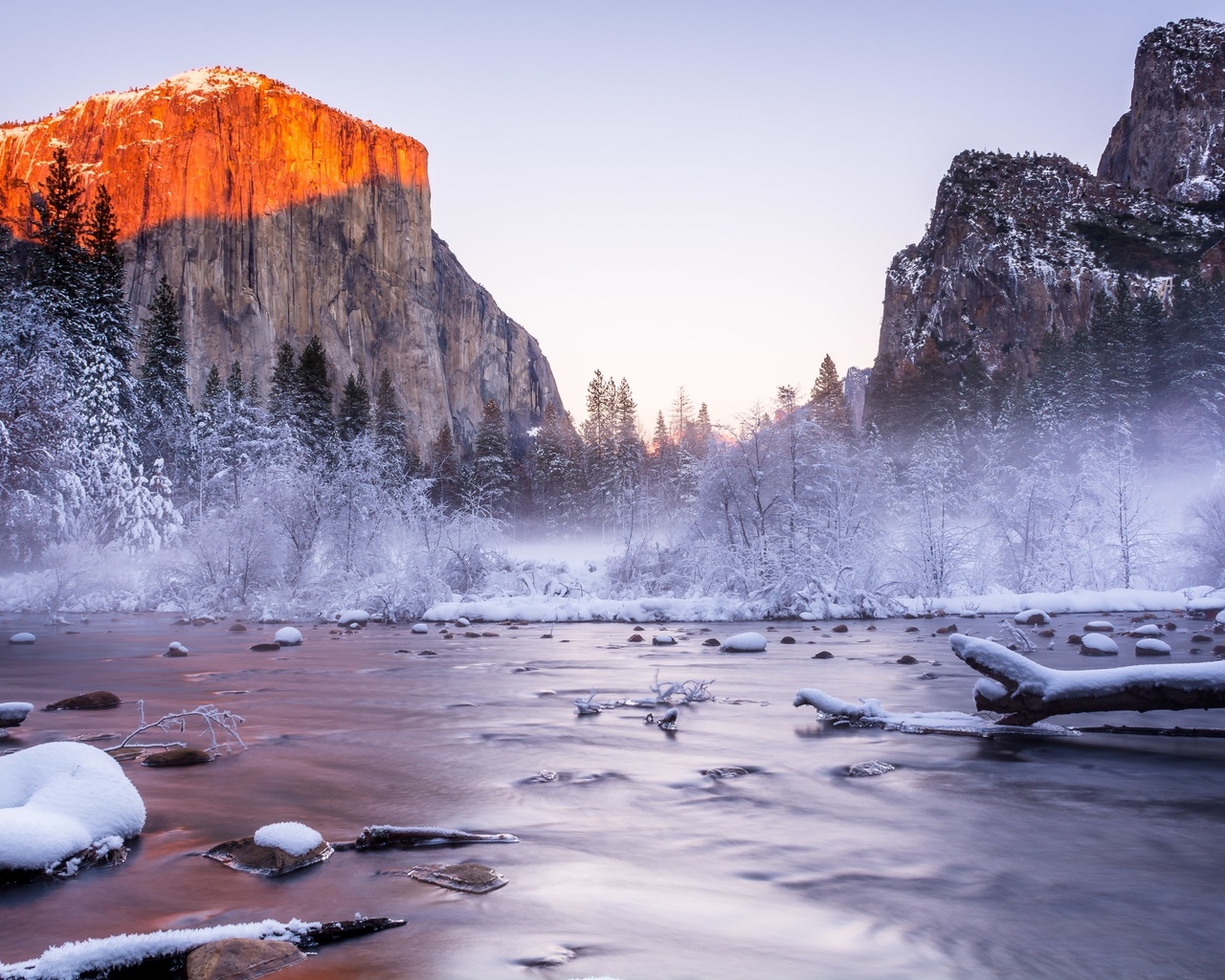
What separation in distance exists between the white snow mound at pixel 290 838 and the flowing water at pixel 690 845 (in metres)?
0.11

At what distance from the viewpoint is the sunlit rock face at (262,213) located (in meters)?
83.8

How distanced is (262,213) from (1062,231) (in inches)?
3459

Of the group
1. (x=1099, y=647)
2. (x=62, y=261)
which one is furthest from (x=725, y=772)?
(x=62, y=261)

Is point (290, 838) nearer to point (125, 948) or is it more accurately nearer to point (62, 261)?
point (125, 948)

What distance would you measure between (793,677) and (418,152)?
110248 mm

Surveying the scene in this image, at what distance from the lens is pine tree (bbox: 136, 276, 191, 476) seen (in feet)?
124

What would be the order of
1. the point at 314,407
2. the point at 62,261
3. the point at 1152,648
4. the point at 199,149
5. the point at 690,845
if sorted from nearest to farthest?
the point at 690,845 → the point at 1152,648 → the point at 62,261 → the point at 314,407 → the point at 199,149

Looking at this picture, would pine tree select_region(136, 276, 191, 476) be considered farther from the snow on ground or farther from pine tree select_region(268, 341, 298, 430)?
the snow on ground

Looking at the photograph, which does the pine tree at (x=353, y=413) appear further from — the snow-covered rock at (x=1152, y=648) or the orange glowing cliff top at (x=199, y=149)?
the orange glowing cliff top at (x=199, y=149)

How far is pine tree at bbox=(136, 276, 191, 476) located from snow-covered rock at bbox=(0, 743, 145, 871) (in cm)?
3816

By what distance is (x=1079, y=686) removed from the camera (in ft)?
16.3

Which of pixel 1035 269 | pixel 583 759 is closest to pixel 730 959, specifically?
pixel 583 759

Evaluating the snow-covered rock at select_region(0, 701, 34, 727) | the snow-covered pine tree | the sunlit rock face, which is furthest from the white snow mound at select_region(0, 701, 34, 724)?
the sunlit rock face

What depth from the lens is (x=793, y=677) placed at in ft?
31.1
